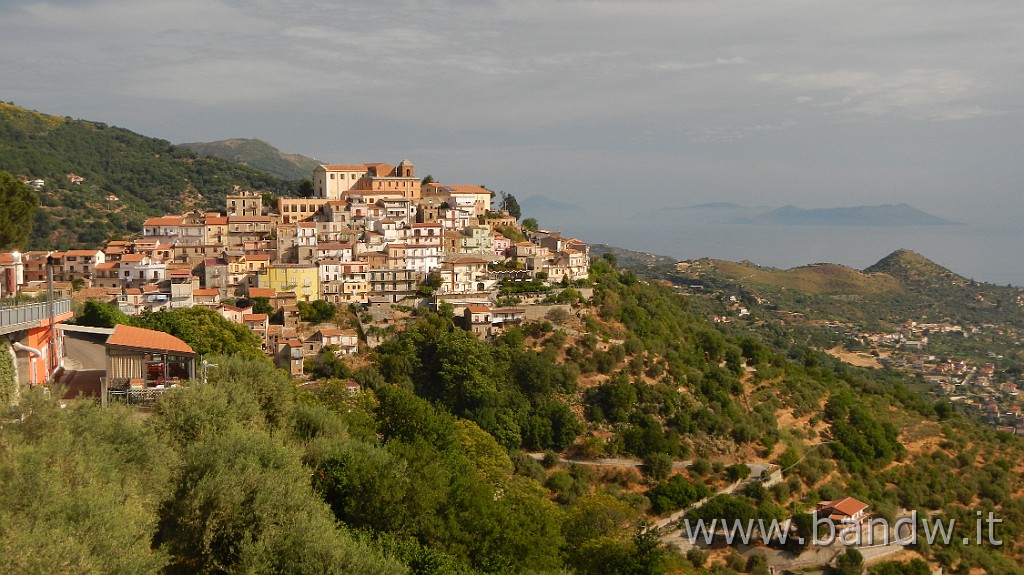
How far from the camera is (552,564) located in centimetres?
1506

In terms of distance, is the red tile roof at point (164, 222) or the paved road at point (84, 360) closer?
the paved road at point (84, 360)

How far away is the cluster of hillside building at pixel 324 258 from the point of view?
3591 cm

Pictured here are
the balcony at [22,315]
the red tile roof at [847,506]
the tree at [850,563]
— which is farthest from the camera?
the red tile roof at [847,506]

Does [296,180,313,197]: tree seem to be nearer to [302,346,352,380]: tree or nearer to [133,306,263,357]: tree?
[302,346,352,380]: tree

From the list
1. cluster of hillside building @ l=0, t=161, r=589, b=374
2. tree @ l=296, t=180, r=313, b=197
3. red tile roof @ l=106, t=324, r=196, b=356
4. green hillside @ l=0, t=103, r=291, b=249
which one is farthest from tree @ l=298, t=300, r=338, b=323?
Result: green hillside @ l=0, t=103, r=291, b=249

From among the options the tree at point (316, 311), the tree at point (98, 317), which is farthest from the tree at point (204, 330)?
the tree at point (316, 311)

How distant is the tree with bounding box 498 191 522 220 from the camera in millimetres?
60016

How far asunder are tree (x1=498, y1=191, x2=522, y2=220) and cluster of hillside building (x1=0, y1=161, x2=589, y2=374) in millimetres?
8127

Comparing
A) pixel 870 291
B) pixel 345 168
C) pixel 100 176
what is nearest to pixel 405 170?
pixel 345 168

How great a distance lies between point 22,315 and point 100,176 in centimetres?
7894

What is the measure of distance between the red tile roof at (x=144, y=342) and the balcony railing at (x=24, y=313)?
108 centimetres

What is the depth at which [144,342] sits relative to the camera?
49.8 ft

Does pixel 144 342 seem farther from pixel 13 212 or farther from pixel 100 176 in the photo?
pixel 100 176

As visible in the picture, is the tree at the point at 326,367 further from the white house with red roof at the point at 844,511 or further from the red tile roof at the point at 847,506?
the red tile roof at the point at 847,506
